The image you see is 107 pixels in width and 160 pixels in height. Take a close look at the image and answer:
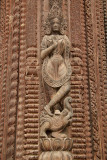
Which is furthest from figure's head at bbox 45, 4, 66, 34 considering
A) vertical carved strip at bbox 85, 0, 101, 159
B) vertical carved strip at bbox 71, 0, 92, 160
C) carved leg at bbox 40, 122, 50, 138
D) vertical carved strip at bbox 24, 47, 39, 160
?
carved leg at bbox 40, 122, 50, 138

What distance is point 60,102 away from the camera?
22.1 ft

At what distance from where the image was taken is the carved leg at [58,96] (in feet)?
21.6

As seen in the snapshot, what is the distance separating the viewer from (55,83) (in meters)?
6.77

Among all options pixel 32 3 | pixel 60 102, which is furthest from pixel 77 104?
pixel 32 3

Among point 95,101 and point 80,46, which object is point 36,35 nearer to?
point 80,46

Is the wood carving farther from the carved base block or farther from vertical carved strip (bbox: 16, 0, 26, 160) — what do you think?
vertical carved strip (bbox: 16, 0, 26, 160)

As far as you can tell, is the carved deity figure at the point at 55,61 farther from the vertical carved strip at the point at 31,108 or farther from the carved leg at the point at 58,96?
the vertical carved strip at the point at 31,108

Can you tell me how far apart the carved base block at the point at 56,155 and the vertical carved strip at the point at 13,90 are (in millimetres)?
977

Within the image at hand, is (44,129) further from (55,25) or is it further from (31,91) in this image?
(55,25)

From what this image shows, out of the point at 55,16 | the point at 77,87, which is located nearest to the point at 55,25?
the point at 55,16

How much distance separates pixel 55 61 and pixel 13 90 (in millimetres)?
1325

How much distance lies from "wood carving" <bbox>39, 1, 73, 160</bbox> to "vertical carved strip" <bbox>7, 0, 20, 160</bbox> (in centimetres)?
81

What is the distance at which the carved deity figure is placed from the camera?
6707 millimetres

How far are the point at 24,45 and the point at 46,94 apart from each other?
5.12 ft
